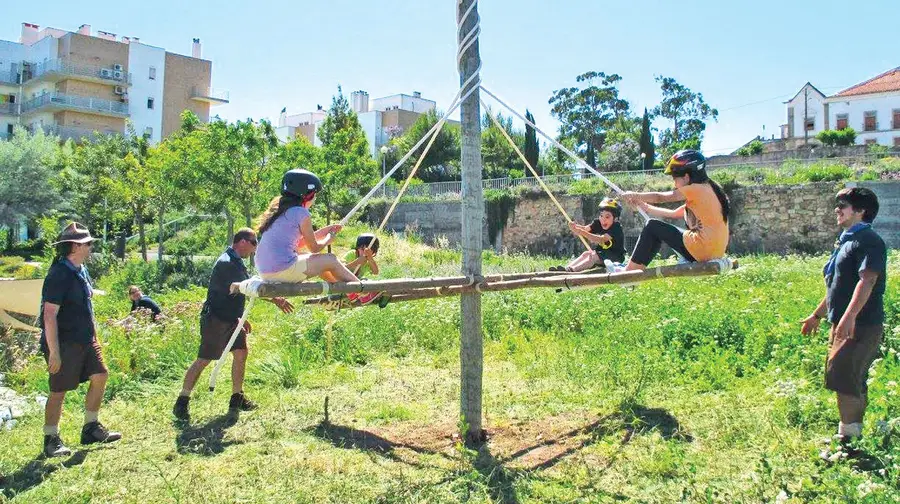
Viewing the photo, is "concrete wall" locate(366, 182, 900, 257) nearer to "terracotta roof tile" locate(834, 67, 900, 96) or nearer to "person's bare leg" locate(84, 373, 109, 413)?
"person's bare leg" locate(84, 373, 109, 413)

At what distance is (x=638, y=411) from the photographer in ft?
20.1

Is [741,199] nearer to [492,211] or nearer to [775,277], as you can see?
[492,211]

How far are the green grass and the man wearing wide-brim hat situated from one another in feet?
0.80

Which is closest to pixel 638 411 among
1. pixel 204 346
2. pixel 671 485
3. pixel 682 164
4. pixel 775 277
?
pixel 671 485

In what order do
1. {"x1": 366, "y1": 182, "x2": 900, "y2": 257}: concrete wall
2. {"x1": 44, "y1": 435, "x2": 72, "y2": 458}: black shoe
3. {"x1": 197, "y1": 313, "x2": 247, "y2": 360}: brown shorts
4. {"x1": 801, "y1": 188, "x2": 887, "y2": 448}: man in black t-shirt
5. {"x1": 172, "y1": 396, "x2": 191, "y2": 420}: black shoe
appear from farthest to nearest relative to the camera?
{"x1": 366, "y1": 182, "x2": 900, "y2": 257}: concrete wall < {"x1": 197, "y1": 313, "x2": 247, "y2": 360}: brown shorts < {"x1": 172, "y1": 396, "x2": 191, "y2": 420}: black shoe < {"x1": 44, "y1": 435, "x2": 72, "y2": 458}: black shoe < {"x1": 801, "y1": 188, "x2": 887, "y2": 448}: man in black t-shirt

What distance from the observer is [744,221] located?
23.6m

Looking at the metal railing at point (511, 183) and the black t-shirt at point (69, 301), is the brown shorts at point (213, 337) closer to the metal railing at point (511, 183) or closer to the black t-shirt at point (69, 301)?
the black t-shirt at point (69, 301)

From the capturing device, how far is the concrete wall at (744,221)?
22078 mm

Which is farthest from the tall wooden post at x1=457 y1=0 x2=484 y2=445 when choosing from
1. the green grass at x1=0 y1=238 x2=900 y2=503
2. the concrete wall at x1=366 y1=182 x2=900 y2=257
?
the concrete wall at x1=366 y1=182 x2=900 y2=257

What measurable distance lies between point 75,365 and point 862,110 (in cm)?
5385

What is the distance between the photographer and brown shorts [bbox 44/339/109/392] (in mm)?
5688

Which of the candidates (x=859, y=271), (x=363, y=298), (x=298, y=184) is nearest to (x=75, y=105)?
(x=363, y=298)

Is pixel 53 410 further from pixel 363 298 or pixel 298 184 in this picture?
pixel 298 184

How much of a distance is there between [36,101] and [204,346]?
4677 cm
